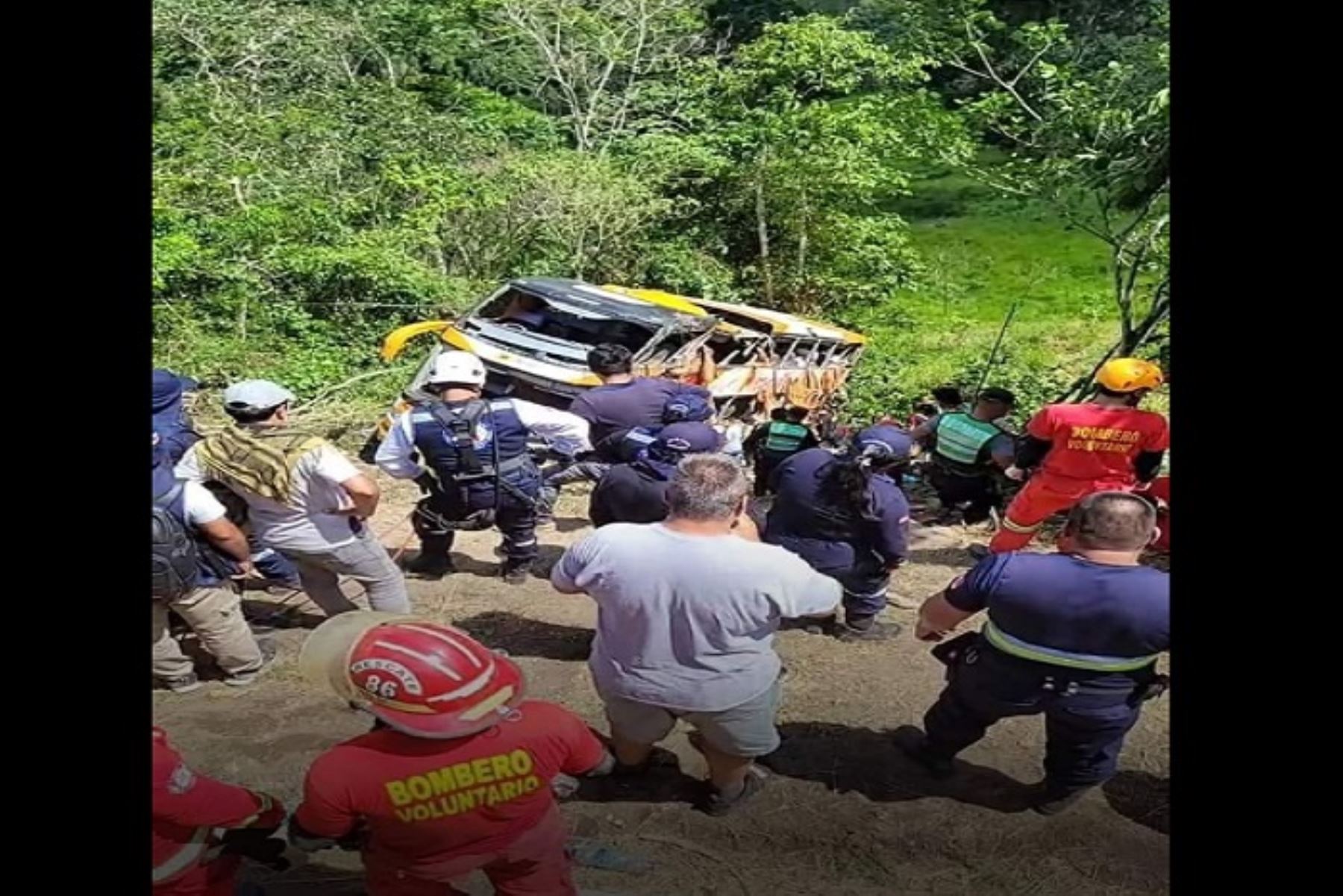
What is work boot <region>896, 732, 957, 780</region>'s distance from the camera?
424cm

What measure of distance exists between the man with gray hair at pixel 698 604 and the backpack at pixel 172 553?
1.67 meters

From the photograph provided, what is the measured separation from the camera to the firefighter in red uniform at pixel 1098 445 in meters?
5.66

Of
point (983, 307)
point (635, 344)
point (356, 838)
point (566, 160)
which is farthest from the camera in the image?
point (983, 307)

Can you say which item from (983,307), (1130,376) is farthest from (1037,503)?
(983,307)

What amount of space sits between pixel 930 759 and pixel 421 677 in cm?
251

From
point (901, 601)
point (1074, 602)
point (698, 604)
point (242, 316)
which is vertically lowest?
point (242, 316)

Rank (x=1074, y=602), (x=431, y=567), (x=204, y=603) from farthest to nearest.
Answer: (x=431, y=567), (x=204, y=603), (x=1074, y=602)

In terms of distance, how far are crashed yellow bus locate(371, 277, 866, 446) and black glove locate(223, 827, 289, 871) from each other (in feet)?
20.5

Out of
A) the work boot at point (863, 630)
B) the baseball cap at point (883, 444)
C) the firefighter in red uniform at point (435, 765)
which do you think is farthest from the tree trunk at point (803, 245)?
the firefighter in red uniform at point (435, 765)

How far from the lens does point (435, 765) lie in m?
2.51

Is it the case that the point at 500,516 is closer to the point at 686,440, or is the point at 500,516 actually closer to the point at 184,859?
the point at 686,440

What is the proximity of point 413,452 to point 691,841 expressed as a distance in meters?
2.74

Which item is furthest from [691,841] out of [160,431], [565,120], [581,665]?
[565,120]

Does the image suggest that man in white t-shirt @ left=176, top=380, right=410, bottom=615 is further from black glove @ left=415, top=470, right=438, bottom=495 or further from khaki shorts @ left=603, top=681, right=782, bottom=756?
khaki shorts @ left=603, top=681, right=782, bottom=756
